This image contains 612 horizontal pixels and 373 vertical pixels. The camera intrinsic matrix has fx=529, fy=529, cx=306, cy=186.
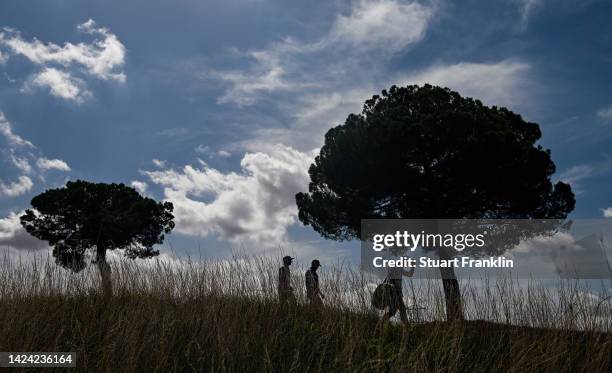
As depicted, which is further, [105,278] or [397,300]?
[105,278]

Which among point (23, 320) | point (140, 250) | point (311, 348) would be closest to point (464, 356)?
point (311, 348)

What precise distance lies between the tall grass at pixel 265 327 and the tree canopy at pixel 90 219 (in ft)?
70.8

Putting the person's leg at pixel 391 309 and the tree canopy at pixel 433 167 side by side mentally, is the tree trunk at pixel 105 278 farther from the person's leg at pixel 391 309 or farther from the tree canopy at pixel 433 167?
the tree canopy at pixel 433 167

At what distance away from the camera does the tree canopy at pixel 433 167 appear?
63.0 feet

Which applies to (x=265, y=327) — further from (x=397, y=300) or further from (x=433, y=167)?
(x=433, y=167)

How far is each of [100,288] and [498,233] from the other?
51.1ft

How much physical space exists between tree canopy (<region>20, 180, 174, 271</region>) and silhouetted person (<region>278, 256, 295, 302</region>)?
73.7ft

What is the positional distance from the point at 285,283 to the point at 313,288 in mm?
475

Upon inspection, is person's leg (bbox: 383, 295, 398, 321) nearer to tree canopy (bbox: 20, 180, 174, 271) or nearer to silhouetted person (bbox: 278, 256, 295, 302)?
silhouetted person (bbox: 278, 256, 295, 302)

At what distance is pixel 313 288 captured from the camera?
846 centimetres

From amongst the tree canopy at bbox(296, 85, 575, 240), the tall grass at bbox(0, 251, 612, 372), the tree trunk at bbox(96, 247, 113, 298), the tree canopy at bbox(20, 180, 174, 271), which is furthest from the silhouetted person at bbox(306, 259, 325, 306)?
the tree canopy at bbox(20, 180, 174, 271)

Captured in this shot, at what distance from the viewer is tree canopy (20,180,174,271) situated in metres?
A: 29.5

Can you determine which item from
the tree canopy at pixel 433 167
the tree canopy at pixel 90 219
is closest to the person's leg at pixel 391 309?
the tree canopy at pixel 433 167

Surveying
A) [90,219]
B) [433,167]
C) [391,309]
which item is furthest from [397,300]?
[90,219]
